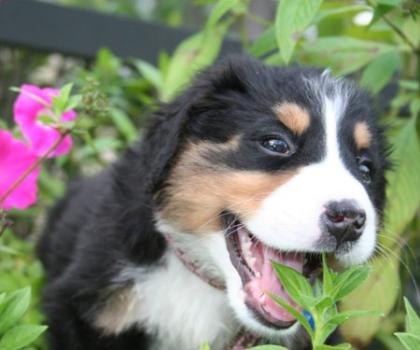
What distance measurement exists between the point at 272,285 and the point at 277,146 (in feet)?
1.45

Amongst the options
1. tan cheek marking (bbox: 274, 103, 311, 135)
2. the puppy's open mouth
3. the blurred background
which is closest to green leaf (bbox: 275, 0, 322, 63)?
the blurred background

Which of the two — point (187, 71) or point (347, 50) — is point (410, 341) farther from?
point (187, 71)

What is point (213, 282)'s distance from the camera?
3008 millimetres

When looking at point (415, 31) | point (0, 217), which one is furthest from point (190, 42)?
point (0, 217)

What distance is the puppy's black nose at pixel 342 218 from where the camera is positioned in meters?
2.34

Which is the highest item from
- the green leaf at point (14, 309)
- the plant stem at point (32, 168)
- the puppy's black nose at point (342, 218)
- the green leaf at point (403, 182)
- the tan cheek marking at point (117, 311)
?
the plant stem at point (32, 168)

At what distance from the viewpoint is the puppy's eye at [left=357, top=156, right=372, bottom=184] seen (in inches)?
108

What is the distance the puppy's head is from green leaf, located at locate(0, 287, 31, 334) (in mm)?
789

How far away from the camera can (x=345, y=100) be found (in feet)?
9.34

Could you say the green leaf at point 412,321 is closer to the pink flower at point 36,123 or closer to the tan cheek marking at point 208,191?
the tan cheek marking at point 208,191

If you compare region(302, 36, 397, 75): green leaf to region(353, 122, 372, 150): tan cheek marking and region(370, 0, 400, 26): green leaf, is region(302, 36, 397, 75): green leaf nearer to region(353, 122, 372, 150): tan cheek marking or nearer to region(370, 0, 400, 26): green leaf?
region(353, 122, 372, 150): tan cheek marking

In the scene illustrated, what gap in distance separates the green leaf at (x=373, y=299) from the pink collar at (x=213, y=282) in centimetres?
43

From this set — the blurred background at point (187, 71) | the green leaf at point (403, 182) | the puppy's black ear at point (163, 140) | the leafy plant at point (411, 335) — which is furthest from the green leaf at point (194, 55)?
the leafy plant at point (411, 335)

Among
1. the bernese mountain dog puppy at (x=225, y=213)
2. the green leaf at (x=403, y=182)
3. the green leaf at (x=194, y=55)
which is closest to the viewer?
the bernese mountain dog puppy at (x=225, y=213)
